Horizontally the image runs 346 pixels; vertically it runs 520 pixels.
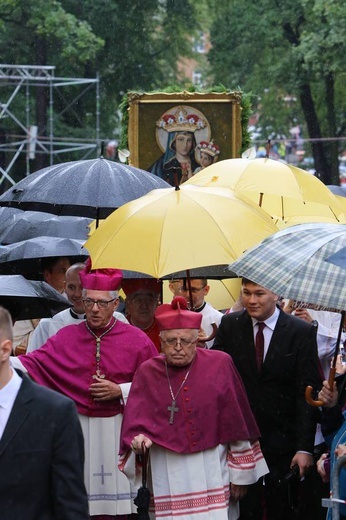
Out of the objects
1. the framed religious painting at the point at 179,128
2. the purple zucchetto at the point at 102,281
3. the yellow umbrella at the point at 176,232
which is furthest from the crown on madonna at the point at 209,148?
the purple zucchetto at the point at 102,281

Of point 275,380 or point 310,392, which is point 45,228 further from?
point 310,392

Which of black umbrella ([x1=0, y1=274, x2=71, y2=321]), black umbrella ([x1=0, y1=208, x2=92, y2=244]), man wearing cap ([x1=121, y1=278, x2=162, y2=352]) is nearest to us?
black umbrella ([x1=0, y1=274, x2=71, y2=321])

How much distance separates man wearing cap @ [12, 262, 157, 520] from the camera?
25.3 ft

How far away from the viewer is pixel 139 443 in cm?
704

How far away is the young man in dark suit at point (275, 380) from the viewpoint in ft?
26.5

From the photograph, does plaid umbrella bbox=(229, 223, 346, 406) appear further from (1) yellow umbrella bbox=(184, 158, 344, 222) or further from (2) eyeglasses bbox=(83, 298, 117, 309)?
(1) yellow umbrella bbox=(184, 158, 344, 222)

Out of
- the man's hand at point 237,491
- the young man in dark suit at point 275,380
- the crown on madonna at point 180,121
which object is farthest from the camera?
the crown on madonna at point 180,121

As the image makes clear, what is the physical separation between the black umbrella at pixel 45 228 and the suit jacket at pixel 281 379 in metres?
5.16

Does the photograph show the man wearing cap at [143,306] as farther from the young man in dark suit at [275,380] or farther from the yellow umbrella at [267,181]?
the yellow umbrella at [267,181]

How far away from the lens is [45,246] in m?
11.2

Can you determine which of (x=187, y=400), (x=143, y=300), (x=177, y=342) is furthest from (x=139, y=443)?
(x=143, y=300)

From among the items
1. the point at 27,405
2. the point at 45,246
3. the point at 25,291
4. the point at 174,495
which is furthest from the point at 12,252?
the point at 27,405

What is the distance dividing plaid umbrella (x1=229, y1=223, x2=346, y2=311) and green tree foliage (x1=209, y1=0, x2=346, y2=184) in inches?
1149

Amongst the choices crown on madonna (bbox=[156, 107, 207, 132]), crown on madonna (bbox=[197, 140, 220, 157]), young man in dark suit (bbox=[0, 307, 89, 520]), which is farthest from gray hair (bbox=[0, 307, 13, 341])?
crown on madonna (bbox=[197, 140, 220, 157])
